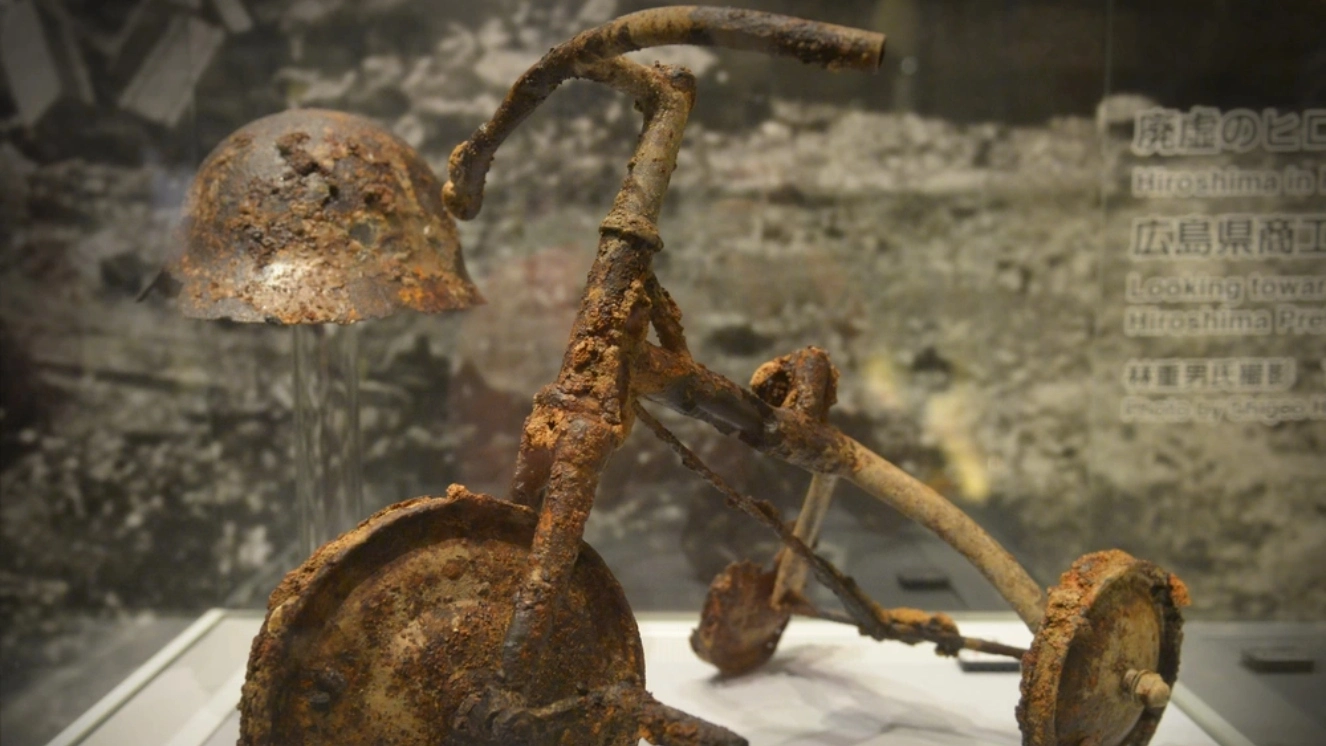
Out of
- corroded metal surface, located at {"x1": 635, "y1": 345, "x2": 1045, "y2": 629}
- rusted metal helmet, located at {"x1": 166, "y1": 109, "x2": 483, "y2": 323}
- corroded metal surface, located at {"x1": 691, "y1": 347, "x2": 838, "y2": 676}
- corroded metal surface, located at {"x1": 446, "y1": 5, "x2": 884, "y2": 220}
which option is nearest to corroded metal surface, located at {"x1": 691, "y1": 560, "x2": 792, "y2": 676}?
corroded metal surface, located at {"x1": 691, "y1": 347, "x2": 838, "y2": 676}

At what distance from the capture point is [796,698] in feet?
8.17

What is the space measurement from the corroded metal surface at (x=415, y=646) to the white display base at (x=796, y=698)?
73 centimetres

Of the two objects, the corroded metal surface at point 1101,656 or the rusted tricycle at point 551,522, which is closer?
the rusted tricycle at point 551,522

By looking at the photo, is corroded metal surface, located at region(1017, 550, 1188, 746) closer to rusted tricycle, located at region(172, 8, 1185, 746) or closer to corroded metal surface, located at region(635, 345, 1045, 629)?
rusted tricycle, located at region(172, 8, 1185, 746)

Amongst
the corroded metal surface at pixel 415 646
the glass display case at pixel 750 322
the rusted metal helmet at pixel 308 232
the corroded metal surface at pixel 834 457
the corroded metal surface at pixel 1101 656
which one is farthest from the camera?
the glass display case at pixel 750 322

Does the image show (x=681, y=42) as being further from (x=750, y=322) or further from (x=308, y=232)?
(x=750, y=322)

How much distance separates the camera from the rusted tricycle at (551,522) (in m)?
1.57

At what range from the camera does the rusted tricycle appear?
1565mm

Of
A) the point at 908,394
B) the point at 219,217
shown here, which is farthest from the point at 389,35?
the point at 908,394

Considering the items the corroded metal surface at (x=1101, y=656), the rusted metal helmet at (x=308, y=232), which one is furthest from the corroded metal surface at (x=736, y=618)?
the rusted metal helmet at (x=308, y=232)

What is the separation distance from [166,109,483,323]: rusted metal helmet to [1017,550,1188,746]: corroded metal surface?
141 centimetres

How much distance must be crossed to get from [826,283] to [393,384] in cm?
123

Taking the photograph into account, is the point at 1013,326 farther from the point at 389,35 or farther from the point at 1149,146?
the point at 389,35

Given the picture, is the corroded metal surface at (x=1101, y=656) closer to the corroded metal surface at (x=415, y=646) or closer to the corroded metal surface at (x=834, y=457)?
the corroded metal surface at (x=834, y=457)
